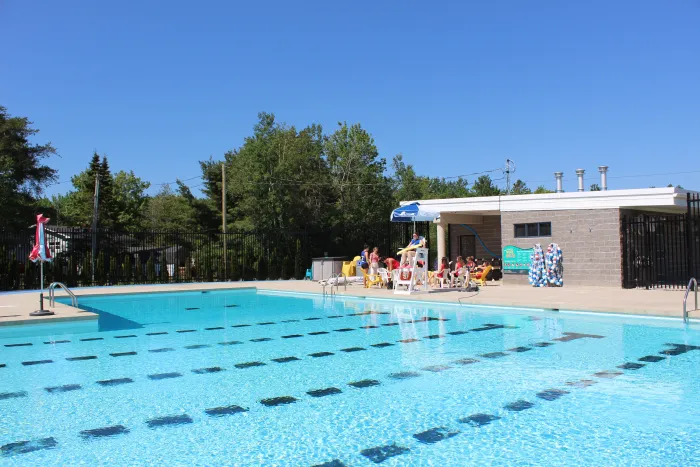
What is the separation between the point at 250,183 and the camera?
28531mm

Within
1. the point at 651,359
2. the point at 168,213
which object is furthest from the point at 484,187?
the point at 651,359

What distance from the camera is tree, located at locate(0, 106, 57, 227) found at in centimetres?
2592

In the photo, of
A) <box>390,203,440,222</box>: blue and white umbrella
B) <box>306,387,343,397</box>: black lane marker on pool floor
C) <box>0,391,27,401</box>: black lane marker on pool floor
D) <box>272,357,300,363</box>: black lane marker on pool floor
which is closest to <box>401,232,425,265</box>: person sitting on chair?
<box>390,203,440,222</box>: blue and white umbrella

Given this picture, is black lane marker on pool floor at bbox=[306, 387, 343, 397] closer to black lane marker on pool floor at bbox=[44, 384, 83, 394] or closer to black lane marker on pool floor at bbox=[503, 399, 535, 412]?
black lane marker on pool floor at bbox=[503, 399, 535, 412]

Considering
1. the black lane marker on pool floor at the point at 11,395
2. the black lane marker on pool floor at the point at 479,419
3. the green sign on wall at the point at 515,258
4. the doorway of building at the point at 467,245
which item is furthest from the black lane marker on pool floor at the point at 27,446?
the doorway of building at the point at 467,245

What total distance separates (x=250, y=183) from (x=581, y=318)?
2039 cm

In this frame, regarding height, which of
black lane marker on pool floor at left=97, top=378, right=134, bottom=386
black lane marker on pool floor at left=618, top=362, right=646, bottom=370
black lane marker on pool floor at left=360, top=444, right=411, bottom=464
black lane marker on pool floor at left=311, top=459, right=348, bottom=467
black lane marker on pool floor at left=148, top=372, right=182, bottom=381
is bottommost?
black lane marker on pool floor at left=311, top=459, right=348, bottom=467

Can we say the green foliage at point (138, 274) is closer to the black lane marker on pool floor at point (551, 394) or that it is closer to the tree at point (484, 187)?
the black lane marker on pool floor at point (551, 394)

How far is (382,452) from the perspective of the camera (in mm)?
4211

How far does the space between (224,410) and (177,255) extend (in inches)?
708

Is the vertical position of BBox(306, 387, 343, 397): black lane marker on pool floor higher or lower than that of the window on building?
lower

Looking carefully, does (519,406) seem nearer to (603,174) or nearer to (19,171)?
(603,174)

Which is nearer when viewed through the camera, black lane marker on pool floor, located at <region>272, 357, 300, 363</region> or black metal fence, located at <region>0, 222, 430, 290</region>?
black lane marker on pool floor, located at <region>272, 357, 300, 363</region>

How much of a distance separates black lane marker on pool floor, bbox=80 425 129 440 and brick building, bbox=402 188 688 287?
46.1 ft
